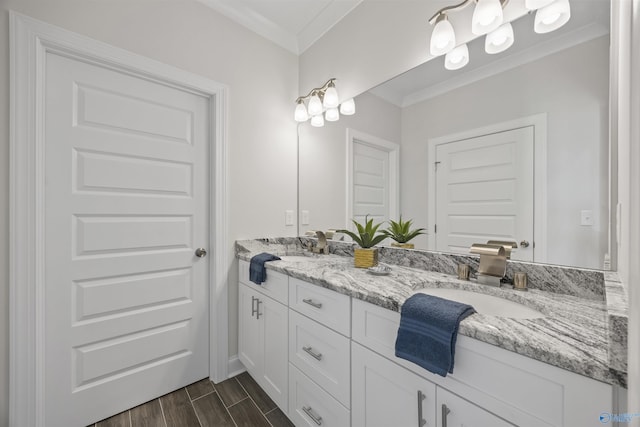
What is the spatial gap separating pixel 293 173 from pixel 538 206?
1.59 metres

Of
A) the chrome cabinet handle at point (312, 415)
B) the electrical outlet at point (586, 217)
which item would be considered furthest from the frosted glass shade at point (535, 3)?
the chrome cabinet handle at point (312, 415)

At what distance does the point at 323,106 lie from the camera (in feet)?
6.48

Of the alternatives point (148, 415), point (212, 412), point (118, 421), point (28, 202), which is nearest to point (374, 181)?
point (212, 412)

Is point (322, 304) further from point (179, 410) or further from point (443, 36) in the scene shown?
point (443, 36)

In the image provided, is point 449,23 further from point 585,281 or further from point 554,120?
point 585,281

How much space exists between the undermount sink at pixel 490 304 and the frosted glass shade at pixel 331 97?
1386 millimetres

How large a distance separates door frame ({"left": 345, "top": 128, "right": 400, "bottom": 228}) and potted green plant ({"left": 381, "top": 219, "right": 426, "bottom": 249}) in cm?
6

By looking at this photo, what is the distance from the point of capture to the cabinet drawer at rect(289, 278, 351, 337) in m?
1.02

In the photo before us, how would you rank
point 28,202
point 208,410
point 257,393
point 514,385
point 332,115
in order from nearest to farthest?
point 514,385
point 28,202
point 208,410
point 257,393
point 332,115

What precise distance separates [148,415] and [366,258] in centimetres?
146

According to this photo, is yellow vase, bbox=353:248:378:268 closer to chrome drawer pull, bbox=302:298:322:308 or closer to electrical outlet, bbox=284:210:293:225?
chrome drawer pull, bbox=302:298:322:308

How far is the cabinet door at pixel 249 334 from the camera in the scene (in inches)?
62.0

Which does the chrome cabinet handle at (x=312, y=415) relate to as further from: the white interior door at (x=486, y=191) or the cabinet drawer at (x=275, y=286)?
the white interior door at (x=486, y=191)

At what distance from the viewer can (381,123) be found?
161 centimetres
